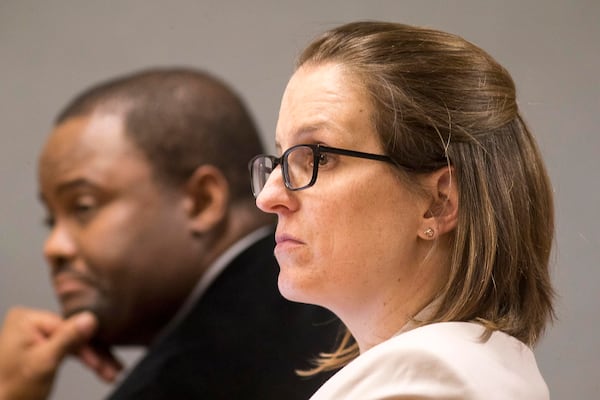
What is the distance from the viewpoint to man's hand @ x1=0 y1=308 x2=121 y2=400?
2.50 meters

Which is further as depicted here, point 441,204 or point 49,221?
point 49,221

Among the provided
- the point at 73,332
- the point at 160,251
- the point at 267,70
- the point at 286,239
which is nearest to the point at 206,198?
the point at 160,251

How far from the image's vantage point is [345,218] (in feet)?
5.03

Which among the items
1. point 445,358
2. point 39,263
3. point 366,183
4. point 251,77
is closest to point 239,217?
point 251,77

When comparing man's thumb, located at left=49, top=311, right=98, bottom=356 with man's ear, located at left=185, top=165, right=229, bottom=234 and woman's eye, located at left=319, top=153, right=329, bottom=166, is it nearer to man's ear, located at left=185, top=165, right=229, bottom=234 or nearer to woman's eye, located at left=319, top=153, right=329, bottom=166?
man's ear, located at left=185, top=165, right=229, bottom=234

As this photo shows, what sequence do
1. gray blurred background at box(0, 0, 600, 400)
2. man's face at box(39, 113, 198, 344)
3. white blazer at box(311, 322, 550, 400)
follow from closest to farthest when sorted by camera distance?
1. white blazer at box(311, 322, 550, 400)
2. gray blurred background at box(0, 0, 600, 400)
3. man's face at box(39, 113, 198, 344)

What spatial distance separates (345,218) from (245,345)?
3.05 ft

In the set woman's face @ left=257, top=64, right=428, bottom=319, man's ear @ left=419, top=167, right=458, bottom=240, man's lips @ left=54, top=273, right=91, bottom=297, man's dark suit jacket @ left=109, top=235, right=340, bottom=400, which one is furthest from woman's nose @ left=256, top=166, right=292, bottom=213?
man's lips @ left=54, top=273, right=91, bottom=297

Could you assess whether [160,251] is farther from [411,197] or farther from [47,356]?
[411,197]

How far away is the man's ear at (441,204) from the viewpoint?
Result: 1.54m

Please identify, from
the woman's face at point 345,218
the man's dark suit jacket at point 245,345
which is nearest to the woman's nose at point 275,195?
the woman's face at point 345,218

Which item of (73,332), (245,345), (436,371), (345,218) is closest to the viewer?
(436,371)

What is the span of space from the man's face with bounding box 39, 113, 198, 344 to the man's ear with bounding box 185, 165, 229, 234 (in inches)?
1.0

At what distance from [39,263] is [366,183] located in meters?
1.36
